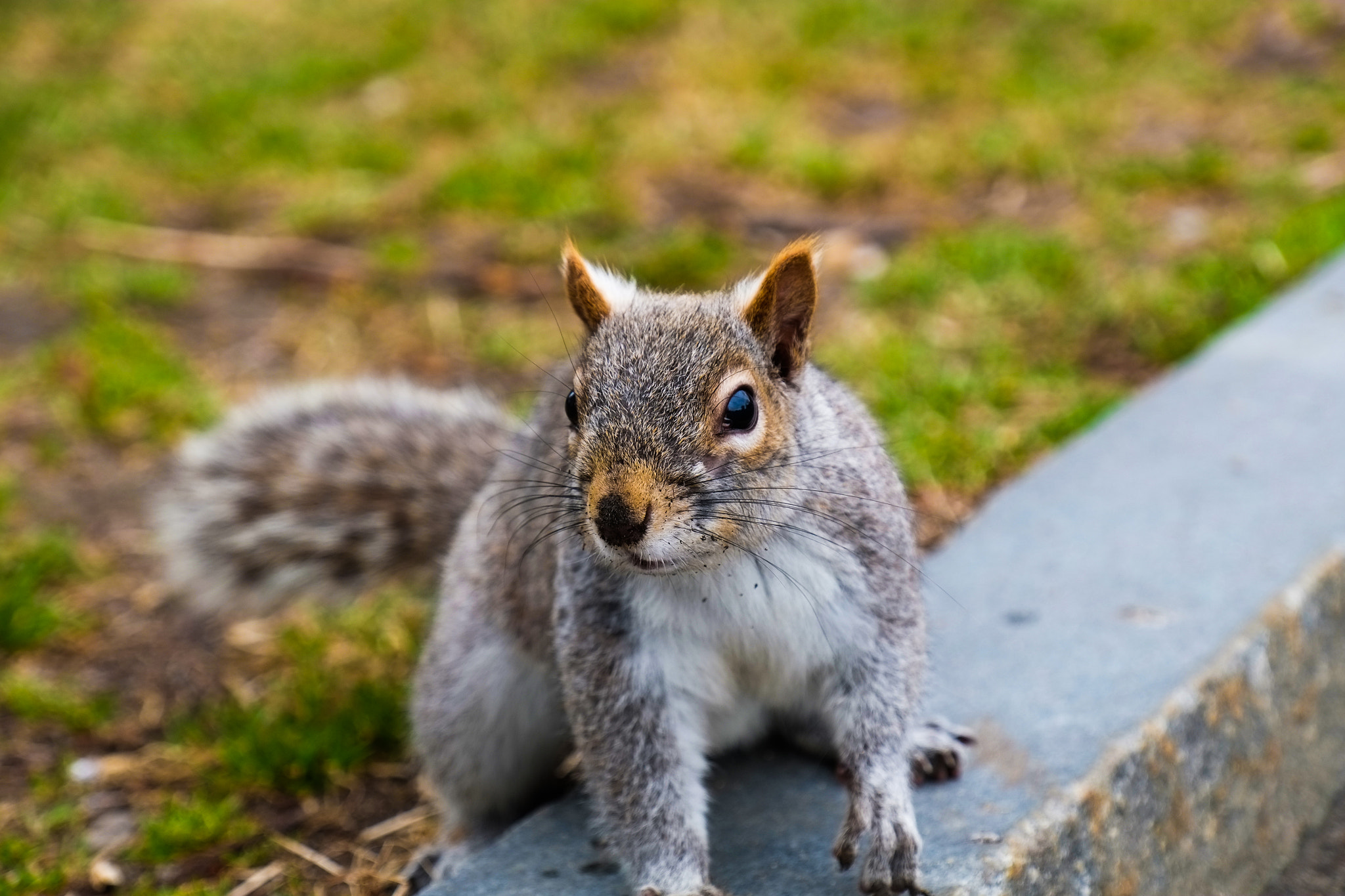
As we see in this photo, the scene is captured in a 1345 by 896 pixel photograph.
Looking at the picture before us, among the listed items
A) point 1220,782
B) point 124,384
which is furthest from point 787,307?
point 124,384

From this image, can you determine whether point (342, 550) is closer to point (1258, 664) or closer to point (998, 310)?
point (1258, 664)

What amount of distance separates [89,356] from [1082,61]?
10.3 feet

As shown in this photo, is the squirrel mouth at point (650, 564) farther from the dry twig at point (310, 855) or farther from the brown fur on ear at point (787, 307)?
the dry twig at point (310, 855)

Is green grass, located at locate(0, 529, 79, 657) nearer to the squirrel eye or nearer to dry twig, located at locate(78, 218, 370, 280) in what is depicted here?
dry twig, located at locate(78, 218, 370, 280)

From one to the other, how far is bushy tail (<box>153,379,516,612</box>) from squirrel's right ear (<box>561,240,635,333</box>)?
25.5 inches

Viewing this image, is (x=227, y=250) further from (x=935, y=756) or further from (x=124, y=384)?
(x=935, y=756)

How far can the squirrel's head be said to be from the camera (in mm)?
1420

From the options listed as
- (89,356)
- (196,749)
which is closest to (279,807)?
(196,749)

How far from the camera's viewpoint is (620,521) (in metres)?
1.39

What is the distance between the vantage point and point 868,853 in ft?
5.16

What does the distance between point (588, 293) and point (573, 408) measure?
17cm

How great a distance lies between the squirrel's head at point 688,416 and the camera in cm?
142

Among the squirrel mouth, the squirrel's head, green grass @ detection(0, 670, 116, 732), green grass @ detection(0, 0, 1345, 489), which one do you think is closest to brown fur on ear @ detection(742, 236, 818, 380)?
the squirrel's head

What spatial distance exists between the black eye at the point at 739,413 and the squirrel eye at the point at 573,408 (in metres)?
0.16
